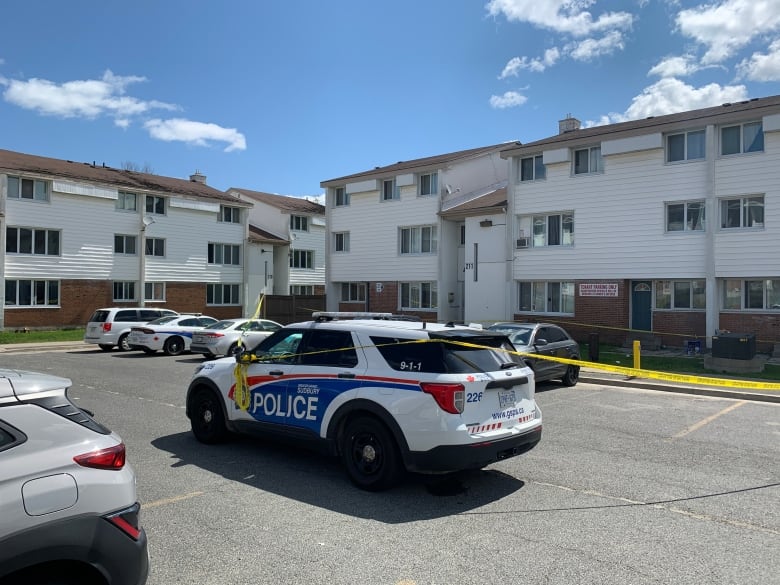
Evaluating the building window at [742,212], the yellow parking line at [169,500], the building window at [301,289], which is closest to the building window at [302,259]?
the building window at [301,289]

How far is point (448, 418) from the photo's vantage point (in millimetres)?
5527

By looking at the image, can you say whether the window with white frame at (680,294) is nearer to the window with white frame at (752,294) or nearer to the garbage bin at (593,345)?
the window with white frame at (752,294)

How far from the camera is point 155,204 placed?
35.5 metres

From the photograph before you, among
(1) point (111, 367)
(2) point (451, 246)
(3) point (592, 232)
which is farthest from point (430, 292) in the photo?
(1) point (111, 367)

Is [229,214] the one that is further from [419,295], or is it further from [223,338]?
[223,338]

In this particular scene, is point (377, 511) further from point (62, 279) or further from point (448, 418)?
point (62, 279)

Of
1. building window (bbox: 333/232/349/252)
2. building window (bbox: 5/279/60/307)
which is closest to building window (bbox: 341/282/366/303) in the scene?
building window (bbox: 333/232/349/252)

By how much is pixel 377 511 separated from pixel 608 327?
18.6 meters

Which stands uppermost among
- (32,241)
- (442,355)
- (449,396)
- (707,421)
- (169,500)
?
(32,241)

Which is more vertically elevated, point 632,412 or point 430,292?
point 430,292

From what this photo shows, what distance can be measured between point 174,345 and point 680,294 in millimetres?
17623

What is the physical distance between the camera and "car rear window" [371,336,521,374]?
579cm

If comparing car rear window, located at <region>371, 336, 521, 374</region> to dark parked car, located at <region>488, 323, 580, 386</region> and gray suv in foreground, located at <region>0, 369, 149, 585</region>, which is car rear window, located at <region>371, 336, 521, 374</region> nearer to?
gray suv in foreground, located at <region>0, 369, 149, 585</region>

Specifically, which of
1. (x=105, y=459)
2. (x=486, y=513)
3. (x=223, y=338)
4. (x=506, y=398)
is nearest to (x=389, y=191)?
(x=223, y=338)
